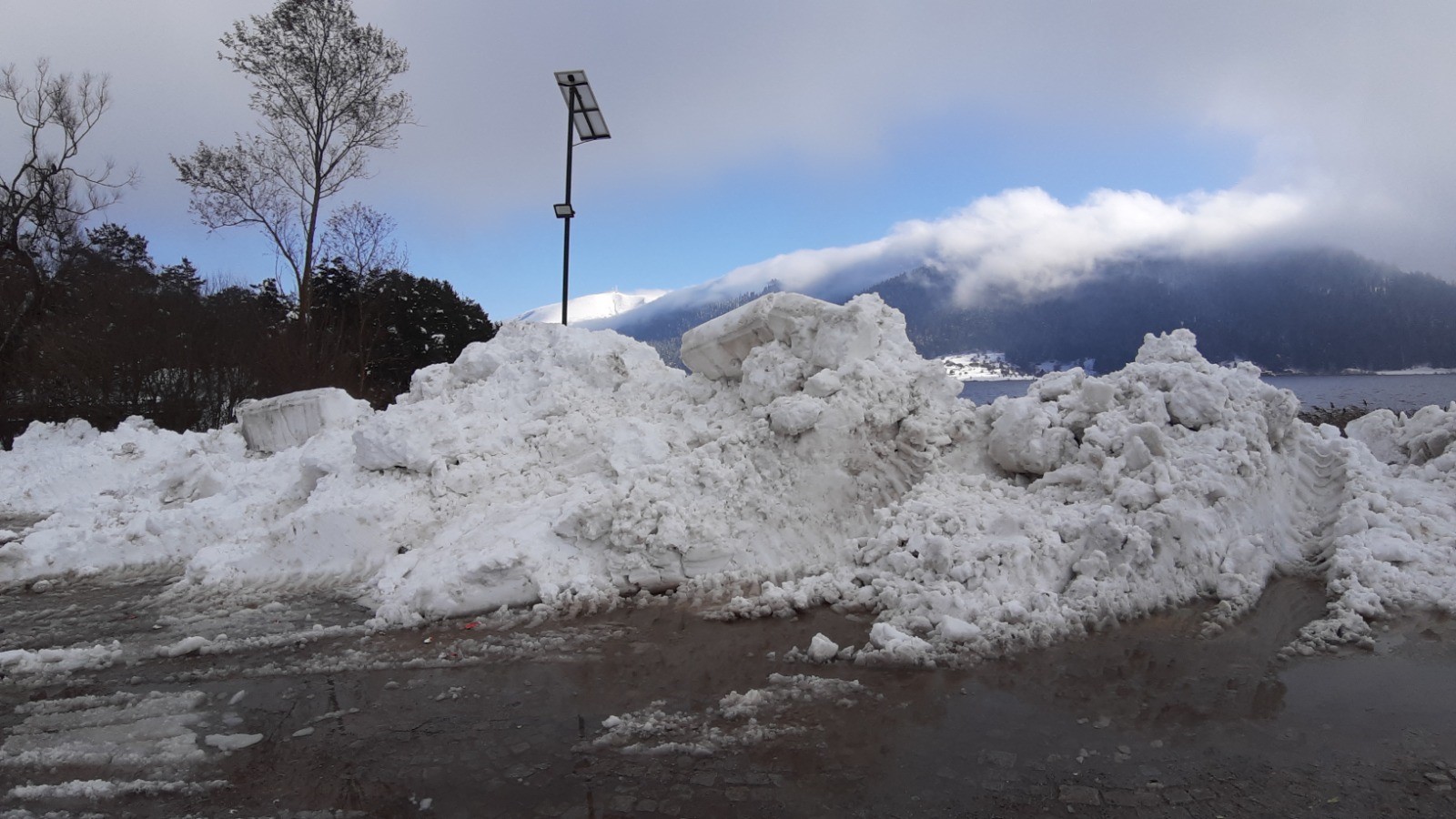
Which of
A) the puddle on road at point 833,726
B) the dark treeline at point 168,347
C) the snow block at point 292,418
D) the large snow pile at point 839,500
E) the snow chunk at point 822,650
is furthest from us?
the dark treeline at point 168,347

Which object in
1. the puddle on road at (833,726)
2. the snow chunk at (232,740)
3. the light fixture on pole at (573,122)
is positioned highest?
the light fixture on pole at (573,122)

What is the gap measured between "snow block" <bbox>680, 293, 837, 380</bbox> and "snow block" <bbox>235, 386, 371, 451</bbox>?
4054 mm

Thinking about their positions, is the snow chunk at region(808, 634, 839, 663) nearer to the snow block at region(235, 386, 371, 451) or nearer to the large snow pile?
the large snow pile

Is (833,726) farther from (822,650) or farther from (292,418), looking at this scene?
(292,418)

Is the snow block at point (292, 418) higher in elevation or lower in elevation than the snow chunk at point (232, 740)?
higher

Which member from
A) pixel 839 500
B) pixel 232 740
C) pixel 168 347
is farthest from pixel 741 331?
pixel 168 347

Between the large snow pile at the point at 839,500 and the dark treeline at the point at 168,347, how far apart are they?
14.7ft

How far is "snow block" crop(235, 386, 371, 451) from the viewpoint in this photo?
8.64 m

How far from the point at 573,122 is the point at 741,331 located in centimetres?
466

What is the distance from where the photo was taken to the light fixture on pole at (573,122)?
1005 cm

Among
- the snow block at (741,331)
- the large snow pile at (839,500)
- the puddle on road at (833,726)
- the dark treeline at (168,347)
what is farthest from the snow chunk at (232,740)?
the dark treeline at (168,347)

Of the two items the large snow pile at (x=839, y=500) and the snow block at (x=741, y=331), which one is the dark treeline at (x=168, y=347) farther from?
the snow block at (x=741, y=331)

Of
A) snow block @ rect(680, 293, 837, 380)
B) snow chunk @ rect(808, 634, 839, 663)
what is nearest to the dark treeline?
snow block @ rect(680, 293, 837, 380)

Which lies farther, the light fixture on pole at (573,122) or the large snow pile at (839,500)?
the light fixture on pole at (573,122)
